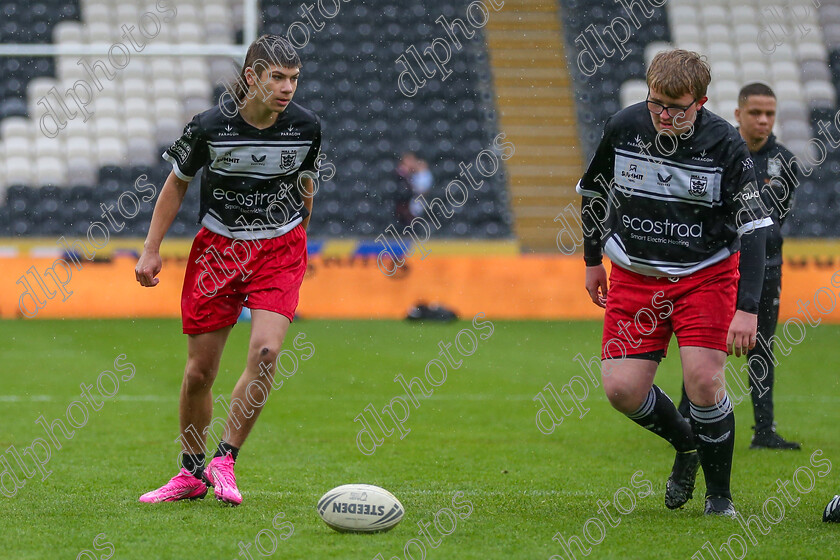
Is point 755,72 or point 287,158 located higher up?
point 287,158

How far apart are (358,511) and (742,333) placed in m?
1.67

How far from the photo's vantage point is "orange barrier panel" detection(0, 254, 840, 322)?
15250 millimetres

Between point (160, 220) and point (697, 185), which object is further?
point (160, 220)

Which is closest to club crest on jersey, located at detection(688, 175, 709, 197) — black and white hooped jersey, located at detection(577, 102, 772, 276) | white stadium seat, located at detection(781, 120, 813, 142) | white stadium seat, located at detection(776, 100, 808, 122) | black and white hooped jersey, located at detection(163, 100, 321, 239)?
black and white hooped jersey, located at detection(577, 102, 772, 276)

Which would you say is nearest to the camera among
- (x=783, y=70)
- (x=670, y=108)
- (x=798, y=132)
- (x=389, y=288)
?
(x=670, y=108)

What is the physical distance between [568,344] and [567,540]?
869 cm

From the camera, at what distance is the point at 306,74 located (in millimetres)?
20109

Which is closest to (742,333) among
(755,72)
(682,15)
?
(755,72)

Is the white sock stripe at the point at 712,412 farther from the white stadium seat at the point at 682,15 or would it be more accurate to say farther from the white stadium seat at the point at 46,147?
the white stadium seat at the point at 682,15

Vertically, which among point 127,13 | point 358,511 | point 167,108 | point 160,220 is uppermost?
point 160,220

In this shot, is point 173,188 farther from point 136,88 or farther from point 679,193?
point 136,88

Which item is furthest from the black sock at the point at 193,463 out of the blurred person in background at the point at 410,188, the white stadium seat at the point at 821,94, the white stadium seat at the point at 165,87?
the white stadium seat at the point at 821,94

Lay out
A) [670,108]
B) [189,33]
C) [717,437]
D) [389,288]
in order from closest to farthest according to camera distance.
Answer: [670,108] < [717,437] < [389,288] < [189,33]

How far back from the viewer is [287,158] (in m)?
4.92
